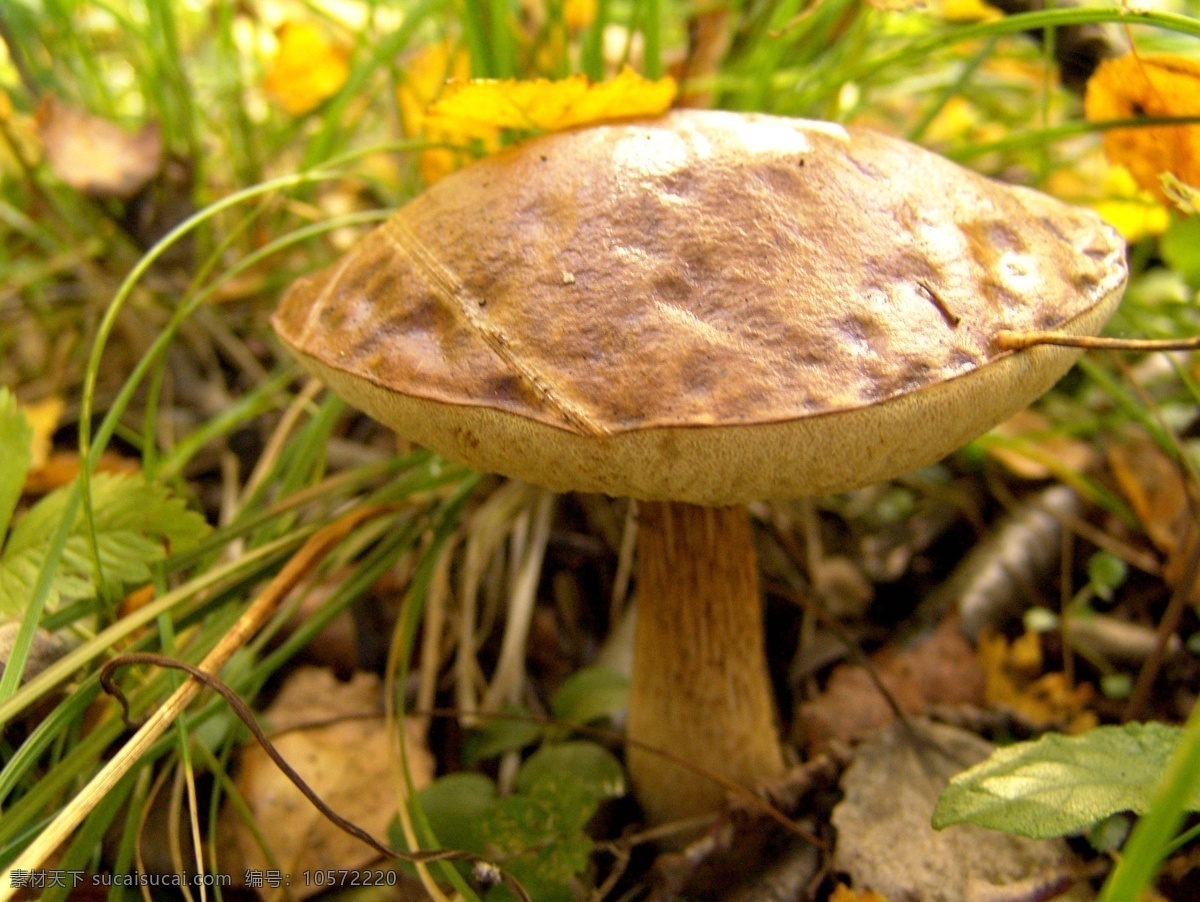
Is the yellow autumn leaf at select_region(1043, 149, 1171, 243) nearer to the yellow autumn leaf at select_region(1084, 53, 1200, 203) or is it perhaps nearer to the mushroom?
the yellow autumn leaf at select_region(1084, 53, 1200, 203)

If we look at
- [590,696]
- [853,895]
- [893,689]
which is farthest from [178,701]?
[893,689]

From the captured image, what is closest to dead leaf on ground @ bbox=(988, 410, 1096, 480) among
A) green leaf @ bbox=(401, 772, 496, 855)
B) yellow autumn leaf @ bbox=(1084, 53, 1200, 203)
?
yellow autumn leaf @ bbox=(1084, 53, 1200, 203)

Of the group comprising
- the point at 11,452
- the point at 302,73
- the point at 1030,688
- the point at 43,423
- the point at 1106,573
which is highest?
the point at 302,73

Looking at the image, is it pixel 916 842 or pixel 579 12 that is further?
pixel 579 12

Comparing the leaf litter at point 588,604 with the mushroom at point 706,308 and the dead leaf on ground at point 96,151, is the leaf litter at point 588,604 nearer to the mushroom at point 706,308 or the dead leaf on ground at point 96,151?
the dead leaf on ground at point 96,151

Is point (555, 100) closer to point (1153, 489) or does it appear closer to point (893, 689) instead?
point (893, 689)

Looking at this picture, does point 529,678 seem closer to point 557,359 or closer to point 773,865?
point 773,865
